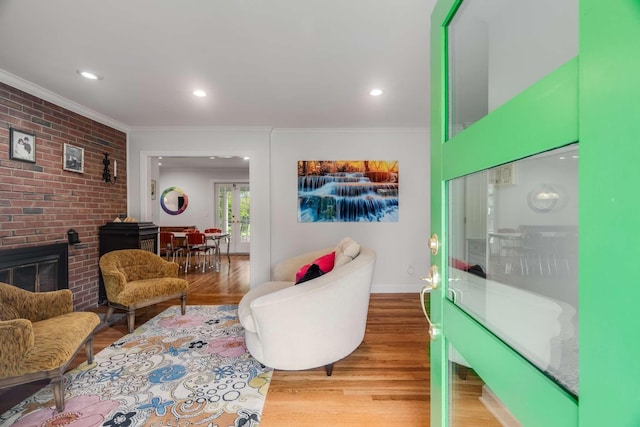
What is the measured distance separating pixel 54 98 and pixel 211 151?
161 centimetres

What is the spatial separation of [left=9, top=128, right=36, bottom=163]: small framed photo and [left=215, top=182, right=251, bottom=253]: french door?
16.5 feet

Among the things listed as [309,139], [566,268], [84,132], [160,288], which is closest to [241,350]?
[160,288]

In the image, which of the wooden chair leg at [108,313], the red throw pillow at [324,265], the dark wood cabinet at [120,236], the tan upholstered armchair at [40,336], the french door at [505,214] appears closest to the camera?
the french door at [505,214]

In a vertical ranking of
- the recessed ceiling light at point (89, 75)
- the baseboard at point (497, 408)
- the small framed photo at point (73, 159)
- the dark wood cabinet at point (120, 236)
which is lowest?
the baseboard at point (497, 408)

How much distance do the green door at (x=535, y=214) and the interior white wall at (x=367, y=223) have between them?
302cm

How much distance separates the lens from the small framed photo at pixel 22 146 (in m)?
2.47

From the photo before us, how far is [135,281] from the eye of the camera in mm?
2947

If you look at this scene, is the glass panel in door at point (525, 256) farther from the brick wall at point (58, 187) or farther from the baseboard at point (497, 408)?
the brick wall at point (58, 187)

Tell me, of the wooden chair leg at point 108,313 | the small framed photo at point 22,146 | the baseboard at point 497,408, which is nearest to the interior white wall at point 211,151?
the small framed photo at point 22,146

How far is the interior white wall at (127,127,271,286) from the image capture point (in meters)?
3.86

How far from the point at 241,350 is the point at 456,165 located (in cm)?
226

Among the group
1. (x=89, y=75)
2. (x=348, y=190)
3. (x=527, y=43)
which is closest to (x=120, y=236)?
(x=89, y=75)

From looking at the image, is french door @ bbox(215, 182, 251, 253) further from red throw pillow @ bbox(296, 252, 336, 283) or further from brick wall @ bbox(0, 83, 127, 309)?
red throw pillow @ bbox(296, 252, 336, 283)

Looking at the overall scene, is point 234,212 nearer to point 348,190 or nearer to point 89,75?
point 348,190
